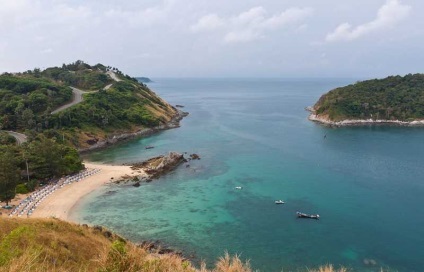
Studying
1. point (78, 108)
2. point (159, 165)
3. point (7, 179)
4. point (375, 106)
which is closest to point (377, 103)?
point (375, 106)

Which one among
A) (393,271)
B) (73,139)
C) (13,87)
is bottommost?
(393,271)

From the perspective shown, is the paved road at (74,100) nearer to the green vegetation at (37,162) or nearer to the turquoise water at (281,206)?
the turquoise water at (281,206)

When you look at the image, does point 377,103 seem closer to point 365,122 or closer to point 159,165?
point 365,122

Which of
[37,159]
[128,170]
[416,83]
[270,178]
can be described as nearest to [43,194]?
[37,159]

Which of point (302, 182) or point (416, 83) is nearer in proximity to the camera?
point (302, 182)

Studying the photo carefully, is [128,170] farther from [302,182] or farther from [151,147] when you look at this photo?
[302,182]

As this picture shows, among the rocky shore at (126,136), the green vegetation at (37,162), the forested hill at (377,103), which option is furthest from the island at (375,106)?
the green vegetation at (37,162)
